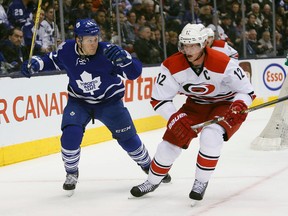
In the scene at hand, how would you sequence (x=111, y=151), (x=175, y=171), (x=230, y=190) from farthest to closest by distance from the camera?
(x=111, y=151) < (x=175, y=171) < (x=230, y=190)

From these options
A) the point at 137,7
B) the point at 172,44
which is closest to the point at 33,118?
the point at 137,7

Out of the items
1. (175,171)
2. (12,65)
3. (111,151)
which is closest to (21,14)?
(12,65)

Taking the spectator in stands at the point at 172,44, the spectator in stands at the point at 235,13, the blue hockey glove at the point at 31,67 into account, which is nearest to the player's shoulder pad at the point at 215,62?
the blue hockey glove at the point at 31,67

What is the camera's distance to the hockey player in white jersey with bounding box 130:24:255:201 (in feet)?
12.1

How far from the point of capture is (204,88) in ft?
12.6

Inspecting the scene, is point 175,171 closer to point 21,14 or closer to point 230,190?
point 230,190

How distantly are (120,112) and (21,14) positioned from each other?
2703 mm

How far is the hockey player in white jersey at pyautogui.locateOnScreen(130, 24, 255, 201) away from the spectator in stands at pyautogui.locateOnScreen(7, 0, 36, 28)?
3.06 meters

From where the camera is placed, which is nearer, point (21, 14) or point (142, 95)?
point (21, 14)

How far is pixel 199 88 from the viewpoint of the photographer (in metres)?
3.85

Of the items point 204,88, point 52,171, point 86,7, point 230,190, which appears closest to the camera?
point 204,88

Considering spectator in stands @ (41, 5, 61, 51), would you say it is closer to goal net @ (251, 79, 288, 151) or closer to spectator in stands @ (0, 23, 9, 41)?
spectator in stands @ (0, 23, 9, 41)

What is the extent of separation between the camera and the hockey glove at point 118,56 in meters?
3.93

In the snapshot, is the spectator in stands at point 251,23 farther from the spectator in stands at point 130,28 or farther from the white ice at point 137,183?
the white ice at point 137,183
